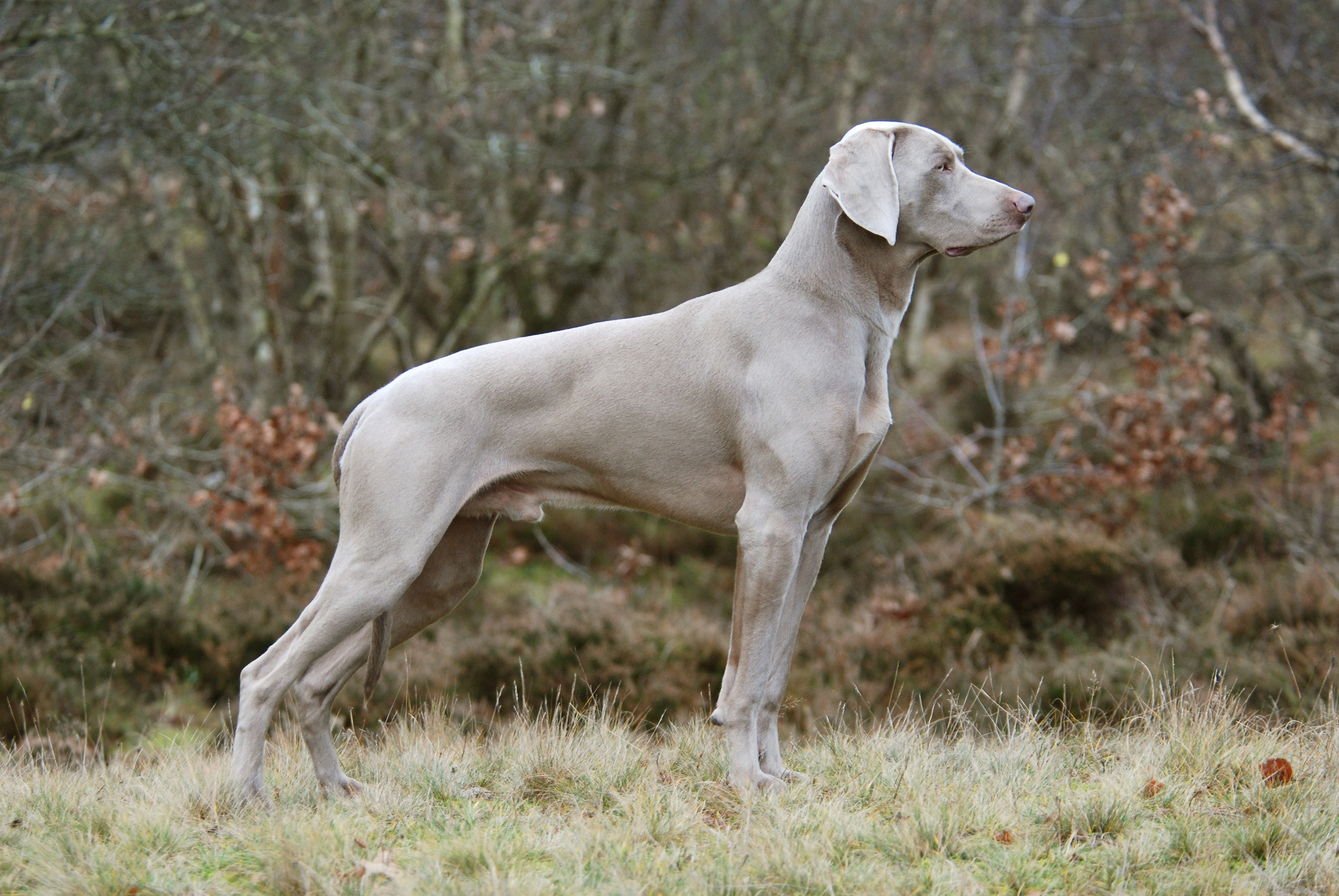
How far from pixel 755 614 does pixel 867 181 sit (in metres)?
1.47

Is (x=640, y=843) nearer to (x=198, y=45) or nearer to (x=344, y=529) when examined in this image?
(x=344, y=529)

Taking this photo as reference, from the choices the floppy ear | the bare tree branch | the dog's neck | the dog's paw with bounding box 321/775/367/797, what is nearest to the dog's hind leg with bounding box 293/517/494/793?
the dog's paw with bounding box 321/775/367/797

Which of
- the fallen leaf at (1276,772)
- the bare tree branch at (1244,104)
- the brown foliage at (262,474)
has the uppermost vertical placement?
the bare tree branch at (1244,104)

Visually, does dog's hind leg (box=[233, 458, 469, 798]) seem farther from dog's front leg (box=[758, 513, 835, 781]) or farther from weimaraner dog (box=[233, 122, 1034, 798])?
dog's front leg (box=[758, 513, 835, 781])

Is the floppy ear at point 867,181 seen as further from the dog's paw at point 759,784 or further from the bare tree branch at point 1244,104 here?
the bare tree branch at point 1244,104

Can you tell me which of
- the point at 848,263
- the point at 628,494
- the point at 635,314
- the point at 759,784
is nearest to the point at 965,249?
the point at 848,263

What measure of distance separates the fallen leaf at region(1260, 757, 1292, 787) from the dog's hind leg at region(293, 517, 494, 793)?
2.66 meters

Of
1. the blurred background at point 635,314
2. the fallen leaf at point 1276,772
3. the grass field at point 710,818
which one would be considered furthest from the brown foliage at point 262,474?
the fallen leaf at point 1276,772

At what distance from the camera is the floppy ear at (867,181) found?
11.6ft

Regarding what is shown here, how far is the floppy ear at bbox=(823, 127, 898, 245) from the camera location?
354cm

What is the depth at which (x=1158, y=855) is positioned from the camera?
9.45 ft

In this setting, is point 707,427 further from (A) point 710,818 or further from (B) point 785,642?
(A) point 710,818

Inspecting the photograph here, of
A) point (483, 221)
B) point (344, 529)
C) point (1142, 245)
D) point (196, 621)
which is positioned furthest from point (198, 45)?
point (1142, 245)

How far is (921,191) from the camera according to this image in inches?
145
